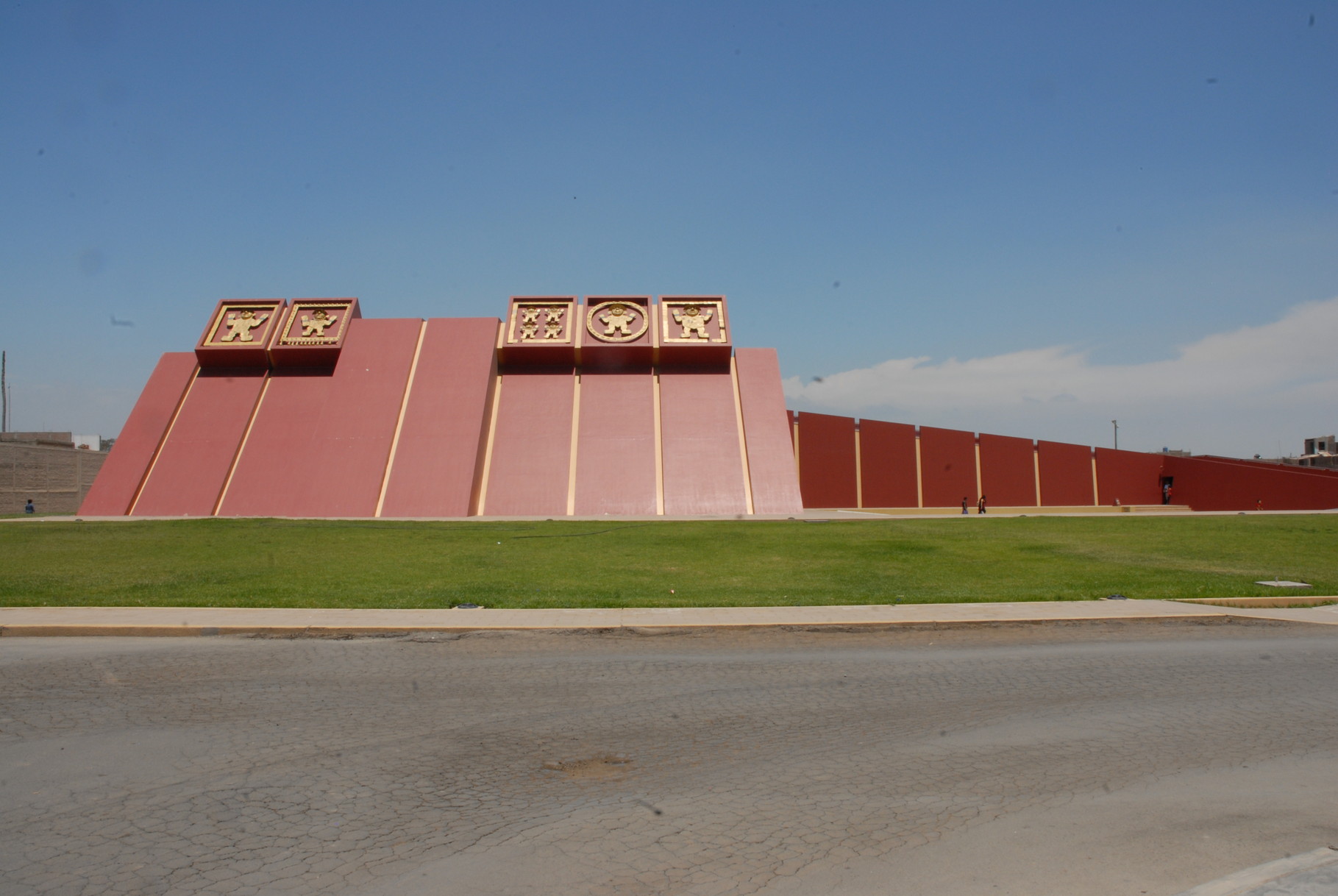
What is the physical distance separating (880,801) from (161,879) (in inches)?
139

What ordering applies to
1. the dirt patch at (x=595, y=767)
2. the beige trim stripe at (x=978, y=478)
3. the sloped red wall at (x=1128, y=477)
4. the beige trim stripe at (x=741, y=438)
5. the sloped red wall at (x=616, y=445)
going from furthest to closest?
the sloped red wall at (x=1128, y=477) < the beige trim stripe at (x=978, y=478) < the beige trim stripe at (x=741, y=438) < the sloped red wall at (x=616, y=445) < the dirt patch at (x=595, y=767)

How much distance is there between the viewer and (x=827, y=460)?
127 feet

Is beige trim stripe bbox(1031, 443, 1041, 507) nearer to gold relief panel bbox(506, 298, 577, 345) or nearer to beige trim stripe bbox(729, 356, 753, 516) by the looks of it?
beige trim stripe bbox(729, 356, 753, 516)

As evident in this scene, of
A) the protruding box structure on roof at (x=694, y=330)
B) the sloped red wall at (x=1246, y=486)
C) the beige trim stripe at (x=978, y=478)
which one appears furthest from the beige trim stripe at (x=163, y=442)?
the sloped red wall at (x=1246, y=486)

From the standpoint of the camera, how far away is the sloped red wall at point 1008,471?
131 ft

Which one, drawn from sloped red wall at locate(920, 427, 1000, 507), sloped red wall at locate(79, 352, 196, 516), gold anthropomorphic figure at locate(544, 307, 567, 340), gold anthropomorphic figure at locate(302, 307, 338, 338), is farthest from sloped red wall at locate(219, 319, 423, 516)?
sloped red wall at locate(920, 427, 1000, 507)

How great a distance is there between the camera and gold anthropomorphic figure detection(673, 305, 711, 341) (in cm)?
3372

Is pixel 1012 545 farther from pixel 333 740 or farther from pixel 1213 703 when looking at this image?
pixel 333 740

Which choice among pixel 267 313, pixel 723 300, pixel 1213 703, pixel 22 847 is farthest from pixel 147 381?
pixel 1213 703

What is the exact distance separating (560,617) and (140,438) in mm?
27202

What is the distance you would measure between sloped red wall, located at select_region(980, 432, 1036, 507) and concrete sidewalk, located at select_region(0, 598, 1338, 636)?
28.5 metres

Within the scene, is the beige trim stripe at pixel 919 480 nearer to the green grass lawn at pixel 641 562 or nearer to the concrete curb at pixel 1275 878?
the green grass lawn at pixel 641 562

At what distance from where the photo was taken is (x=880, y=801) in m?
4.72

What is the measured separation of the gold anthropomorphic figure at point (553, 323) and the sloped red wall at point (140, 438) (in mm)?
13938
